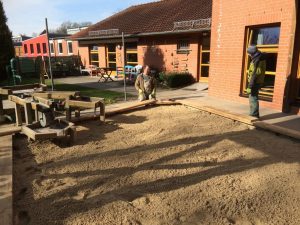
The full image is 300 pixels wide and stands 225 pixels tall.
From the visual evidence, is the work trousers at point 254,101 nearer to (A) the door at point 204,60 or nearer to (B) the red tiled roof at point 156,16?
(A) the door at point 204,60

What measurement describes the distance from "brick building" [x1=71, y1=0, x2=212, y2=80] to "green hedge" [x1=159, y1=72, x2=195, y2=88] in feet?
1.33

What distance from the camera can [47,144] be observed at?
18.4ft

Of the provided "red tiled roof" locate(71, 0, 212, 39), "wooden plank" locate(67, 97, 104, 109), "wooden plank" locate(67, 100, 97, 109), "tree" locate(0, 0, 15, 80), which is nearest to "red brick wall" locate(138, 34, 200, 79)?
"red tiled roof" locate(71, 0, 212, 39)

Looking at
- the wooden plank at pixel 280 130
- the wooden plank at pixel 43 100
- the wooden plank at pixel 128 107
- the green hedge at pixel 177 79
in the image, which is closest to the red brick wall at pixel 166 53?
the green hedge at pixel 177 79

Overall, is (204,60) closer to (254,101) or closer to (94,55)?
(254,101)

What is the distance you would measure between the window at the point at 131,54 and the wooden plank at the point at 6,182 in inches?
571

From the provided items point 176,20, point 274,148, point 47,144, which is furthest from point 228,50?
point 176,20

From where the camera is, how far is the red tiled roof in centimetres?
1620

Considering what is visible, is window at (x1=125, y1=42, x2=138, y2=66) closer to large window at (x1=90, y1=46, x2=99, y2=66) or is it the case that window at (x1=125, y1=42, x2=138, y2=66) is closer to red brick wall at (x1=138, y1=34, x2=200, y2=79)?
red brick wall at (x1=138, y1=34, x2=200, y2=79)

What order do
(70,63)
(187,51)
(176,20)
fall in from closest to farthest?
(187,51) < (176,20) < (70,63)

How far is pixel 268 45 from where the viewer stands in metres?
8.42

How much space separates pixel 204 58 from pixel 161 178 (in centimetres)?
1147

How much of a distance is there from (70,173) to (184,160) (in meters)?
1.79

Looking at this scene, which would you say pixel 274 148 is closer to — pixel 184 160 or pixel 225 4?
pixel 184 160
